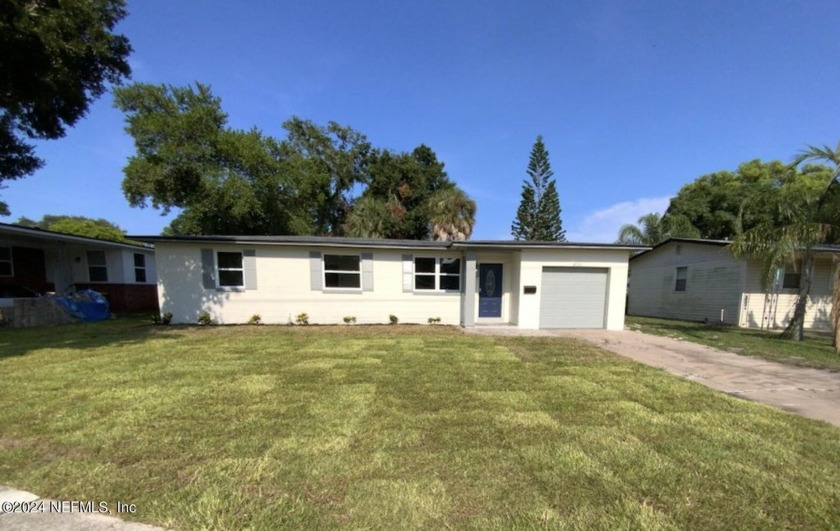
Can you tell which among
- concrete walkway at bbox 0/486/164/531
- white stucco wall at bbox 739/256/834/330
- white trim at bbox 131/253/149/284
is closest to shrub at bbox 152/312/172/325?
white trim at bbox 131/253/149/284

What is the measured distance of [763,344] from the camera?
916 centimetres

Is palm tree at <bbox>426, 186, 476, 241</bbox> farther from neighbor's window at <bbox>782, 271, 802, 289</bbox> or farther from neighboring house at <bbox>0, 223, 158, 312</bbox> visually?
neighboring house at <bbox>0, 223, 158, 312</bbox>

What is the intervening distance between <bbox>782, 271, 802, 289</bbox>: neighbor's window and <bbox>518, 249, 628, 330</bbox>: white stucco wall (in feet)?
24.9

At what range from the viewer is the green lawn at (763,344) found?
294 inches

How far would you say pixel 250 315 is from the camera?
1103 cm

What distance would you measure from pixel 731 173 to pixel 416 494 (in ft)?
108

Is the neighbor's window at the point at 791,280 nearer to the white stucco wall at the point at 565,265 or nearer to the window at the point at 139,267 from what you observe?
the white stucco wall at the point at 565,265

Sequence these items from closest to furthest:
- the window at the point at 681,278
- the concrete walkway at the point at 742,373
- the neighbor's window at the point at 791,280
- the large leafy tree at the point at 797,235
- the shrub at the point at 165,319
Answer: the concrete walkway at the point at 742,373 → the large leafy tree at the point at 797,235 → the shrub at the point at 165,319 → the neighbor's window at the point at 791,280 → the window at the point at 681,278

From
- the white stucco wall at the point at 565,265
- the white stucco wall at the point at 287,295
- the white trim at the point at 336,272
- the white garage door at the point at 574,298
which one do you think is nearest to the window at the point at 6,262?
the white stucco wall at the point at 287,295

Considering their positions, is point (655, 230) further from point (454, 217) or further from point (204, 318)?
point (204, 318)

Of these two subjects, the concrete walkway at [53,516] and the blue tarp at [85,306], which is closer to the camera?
the concrete walkway at [53,516]

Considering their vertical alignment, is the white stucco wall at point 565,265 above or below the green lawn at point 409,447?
above

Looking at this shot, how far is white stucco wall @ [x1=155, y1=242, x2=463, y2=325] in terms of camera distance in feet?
35.4

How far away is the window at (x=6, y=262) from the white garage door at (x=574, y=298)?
1947cm
